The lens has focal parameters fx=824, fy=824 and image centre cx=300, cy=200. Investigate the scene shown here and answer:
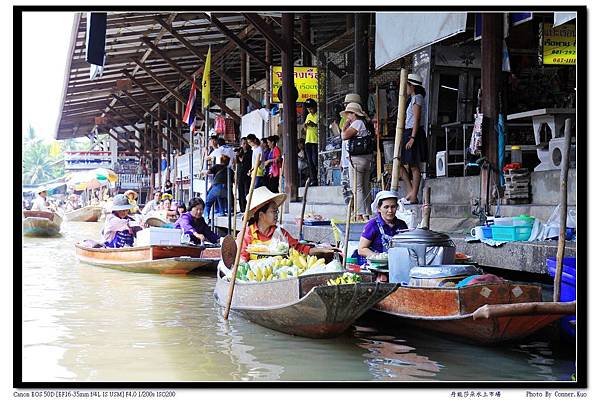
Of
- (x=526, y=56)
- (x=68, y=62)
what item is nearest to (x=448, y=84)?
(x=526, y=56)

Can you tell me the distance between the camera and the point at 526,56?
11.0 m

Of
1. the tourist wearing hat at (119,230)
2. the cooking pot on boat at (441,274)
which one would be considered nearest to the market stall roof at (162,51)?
the tourist wearing hat at (119,230)

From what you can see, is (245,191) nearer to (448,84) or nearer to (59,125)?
(448,84)

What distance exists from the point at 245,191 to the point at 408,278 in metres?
9.03

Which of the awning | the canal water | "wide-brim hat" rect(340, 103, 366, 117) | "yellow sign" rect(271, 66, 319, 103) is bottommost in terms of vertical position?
the canal water

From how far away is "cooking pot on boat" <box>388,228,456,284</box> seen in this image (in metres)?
Answer: 5.98

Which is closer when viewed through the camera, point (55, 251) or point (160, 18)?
point (160, 18)

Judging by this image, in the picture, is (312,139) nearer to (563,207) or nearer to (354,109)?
(354,109)

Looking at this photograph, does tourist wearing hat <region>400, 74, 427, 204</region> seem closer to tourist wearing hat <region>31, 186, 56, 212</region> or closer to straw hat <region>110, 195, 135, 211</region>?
straw hat <region>110, 195, 135, 211</region>

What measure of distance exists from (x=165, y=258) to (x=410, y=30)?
4453 mm

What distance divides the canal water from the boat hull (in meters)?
0.15

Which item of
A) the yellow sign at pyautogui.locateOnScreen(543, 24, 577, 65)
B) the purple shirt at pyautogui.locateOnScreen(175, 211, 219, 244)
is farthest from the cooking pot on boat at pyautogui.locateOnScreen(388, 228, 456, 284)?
the purple shirt at pyautogui.locateOnScreen(175, 211, 219, 244)

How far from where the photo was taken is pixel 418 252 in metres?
5.98

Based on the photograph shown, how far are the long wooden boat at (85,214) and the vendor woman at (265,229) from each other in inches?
758
